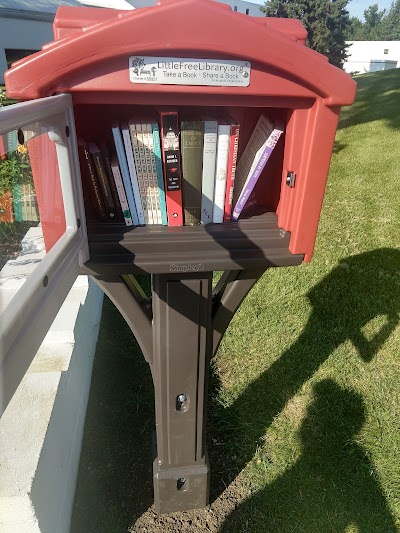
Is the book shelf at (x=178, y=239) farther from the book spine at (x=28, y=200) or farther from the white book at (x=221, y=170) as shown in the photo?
the book spine at (x=28, y=200)

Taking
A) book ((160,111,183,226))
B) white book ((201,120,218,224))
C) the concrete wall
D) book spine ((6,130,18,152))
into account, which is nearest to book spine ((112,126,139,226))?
book ((160,111,183,226))

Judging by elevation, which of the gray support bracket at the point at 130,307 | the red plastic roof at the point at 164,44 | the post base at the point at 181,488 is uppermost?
the red plastic roof at the point at 164,44

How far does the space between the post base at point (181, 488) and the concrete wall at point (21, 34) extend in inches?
597

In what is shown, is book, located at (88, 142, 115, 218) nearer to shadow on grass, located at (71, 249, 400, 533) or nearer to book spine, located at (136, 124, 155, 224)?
book spine, located at (136, 124, 155, 224)

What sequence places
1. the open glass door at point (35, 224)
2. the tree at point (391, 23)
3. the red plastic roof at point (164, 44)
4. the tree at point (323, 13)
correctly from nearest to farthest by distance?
the open glass door at point (35, 224), the red plastic roof at point (164, 44), the tree at point (323, 13), the tree at point (391, 23)

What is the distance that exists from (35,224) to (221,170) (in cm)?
69

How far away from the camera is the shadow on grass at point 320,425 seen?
237 cm

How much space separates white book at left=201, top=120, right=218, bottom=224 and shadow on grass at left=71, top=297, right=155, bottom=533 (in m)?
1.78

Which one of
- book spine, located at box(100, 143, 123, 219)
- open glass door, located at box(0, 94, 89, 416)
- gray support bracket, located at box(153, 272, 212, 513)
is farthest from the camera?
gray support bracket, located at box(153, 272, 212, 513)

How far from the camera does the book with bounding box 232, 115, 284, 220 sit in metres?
1.53

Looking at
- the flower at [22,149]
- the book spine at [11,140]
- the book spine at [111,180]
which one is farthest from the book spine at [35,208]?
the book spine at [11,140]

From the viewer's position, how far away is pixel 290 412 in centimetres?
291

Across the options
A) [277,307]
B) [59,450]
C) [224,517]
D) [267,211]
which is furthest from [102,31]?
[277,307]

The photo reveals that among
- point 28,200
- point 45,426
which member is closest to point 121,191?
point 28,200
